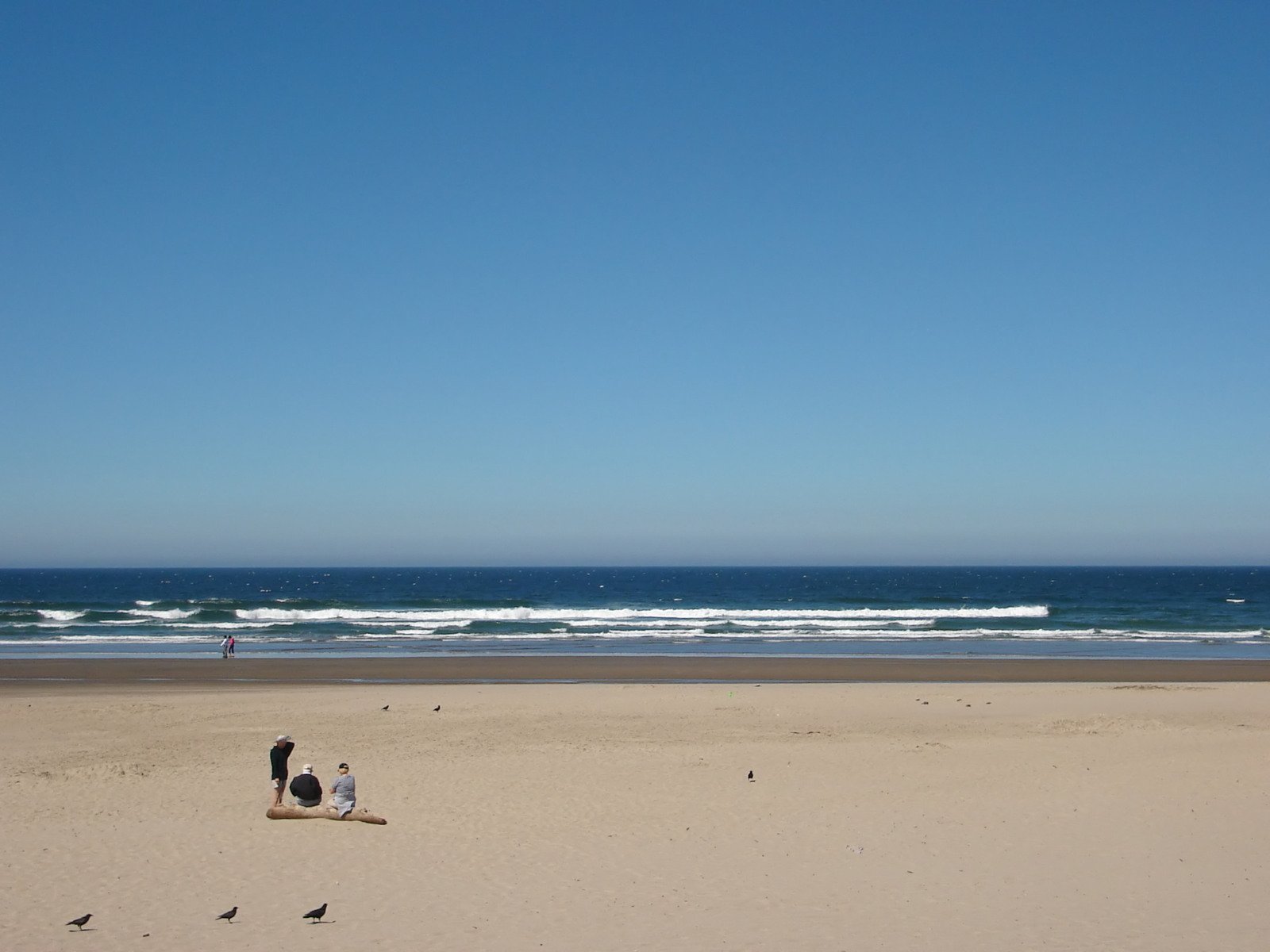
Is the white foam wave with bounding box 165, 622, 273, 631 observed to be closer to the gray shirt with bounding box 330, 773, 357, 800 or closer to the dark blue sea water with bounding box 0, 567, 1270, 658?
the dark blue sea water with bounding box 0, 567, 1270, 658

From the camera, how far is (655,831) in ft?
39.7

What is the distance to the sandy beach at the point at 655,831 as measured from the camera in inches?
350

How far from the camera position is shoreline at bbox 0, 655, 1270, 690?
29.8m

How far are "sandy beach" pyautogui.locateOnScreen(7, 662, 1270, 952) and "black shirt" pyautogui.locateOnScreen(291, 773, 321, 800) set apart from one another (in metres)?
0.43

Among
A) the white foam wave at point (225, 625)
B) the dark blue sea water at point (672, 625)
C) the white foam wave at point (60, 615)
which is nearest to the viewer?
the dark blue sea water at point (672, 625)

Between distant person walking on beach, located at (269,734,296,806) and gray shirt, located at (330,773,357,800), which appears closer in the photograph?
gray shirt, located at (330,773,357,800)

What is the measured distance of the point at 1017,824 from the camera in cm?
1227

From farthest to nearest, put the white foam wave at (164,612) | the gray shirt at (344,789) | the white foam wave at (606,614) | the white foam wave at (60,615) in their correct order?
the white foam wave at (606,614)
the white foam wave at (164,612)
the white foam wave at (60,615)
the gray shirt at (344,789)

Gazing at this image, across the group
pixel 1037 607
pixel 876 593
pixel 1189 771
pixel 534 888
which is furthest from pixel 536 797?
pixel 876 593

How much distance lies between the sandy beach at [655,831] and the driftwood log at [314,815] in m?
0.13

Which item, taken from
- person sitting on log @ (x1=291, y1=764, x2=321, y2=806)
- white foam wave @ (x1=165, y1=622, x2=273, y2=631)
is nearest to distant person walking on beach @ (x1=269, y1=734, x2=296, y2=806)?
person sitting on log @ (x1=291, y1=764, x2=321, y2=806)

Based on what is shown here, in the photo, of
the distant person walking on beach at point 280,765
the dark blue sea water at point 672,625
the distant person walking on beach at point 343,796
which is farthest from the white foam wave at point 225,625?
the distant person walking on beach at point 343,796

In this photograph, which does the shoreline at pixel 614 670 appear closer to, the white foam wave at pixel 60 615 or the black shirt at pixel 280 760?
the black shirt at pixel 280 760

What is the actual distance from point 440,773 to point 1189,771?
11.2m
